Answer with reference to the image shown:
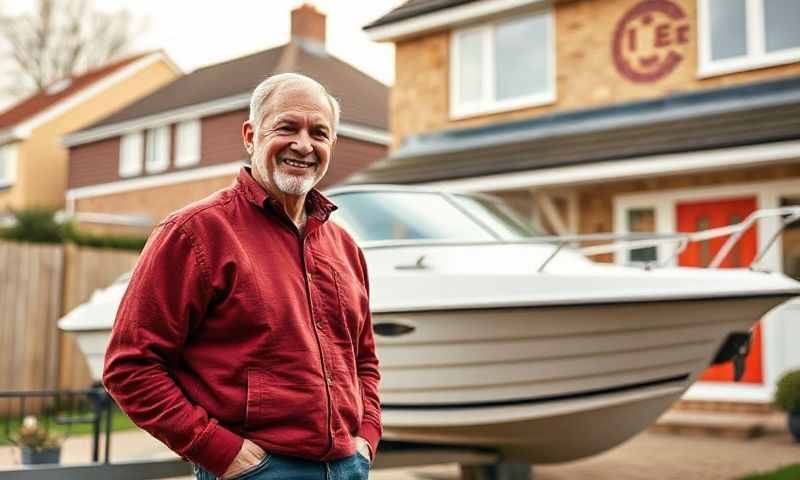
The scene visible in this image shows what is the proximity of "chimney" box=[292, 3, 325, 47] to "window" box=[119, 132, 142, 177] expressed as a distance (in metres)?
4.75

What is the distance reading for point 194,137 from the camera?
736 inches

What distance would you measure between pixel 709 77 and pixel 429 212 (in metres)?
5.31

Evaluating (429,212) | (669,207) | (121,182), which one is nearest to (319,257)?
(429,212)

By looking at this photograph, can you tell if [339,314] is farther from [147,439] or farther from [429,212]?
[147,439]

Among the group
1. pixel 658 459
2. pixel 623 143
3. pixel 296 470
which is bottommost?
pixel 658 459

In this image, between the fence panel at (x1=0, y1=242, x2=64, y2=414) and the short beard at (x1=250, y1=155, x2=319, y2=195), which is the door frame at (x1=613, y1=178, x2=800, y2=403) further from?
the fence panel at (x1=0, y1=242, x2=64, y2=414)

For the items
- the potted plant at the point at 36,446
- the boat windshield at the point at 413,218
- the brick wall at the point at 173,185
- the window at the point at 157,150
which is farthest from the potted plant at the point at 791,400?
the window at the point at 157,150

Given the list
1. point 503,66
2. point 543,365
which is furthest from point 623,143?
point 543,365

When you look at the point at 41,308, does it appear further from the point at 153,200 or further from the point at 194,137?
the point at 153,200

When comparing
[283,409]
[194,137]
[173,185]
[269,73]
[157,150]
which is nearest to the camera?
[283,409]

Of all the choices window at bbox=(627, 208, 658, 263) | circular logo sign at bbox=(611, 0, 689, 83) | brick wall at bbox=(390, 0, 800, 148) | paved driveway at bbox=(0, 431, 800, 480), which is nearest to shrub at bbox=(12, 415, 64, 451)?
paved driveway at bbox=(0, 431, 800, 480)

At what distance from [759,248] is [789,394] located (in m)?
1.72

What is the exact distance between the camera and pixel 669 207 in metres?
9.27

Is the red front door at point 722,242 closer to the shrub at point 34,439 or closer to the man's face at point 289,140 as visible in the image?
the shrub at point 34,439
